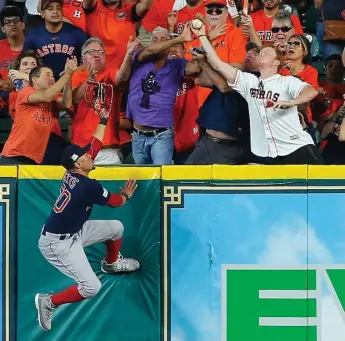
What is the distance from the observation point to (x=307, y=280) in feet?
32.6

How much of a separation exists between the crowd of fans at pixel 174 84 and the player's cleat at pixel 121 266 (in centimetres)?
118

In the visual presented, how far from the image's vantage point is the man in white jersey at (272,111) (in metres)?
10.1

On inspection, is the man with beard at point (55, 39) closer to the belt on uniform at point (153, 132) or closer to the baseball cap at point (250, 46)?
the belt on uniform at point (153, 132)

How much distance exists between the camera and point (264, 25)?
12.4m

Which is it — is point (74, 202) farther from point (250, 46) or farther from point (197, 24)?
point (250, 46)

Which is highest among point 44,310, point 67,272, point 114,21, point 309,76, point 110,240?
point 114,21

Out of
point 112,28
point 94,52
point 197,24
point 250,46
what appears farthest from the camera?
point 112,28

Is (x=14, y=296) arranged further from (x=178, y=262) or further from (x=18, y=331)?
(x=178, y=262)

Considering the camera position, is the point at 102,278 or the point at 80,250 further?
the point at 102,278

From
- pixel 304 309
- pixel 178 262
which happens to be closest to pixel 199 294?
pixel 178 262

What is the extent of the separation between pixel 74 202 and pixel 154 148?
4.34ft

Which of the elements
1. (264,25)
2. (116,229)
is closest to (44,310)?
(116,229)

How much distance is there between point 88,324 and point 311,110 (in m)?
3.47

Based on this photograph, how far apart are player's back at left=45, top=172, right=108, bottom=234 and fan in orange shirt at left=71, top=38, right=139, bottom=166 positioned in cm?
114
